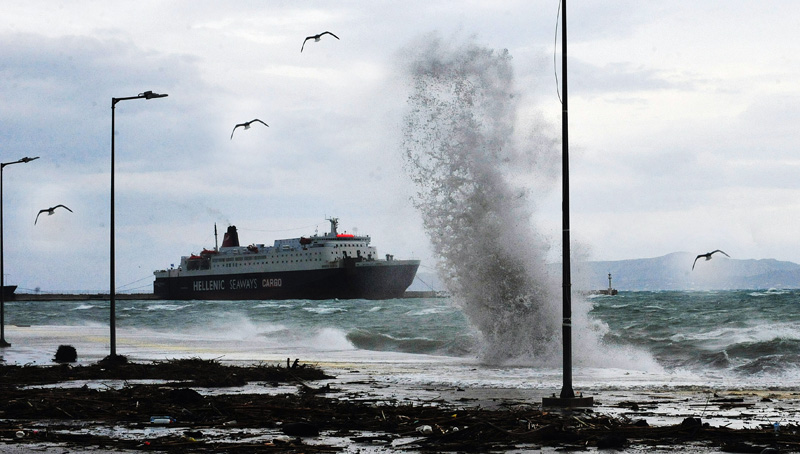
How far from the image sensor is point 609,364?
2606 cm

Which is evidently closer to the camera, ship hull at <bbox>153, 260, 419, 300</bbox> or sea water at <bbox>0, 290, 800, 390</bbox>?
sea water at <bbox>0, 290, 800, 390</bbox>

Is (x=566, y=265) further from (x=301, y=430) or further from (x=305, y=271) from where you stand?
(x=305, y=271)

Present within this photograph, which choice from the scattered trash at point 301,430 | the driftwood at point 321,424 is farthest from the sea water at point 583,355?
the scattered trash at point 301,430

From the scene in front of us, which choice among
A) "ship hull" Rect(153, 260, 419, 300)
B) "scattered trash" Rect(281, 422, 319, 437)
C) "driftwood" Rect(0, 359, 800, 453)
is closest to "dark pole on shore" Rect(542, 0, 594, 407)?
"driftwood" Rect(0, 359, 800, 453)

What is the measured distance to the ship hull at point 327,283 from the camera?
375ft

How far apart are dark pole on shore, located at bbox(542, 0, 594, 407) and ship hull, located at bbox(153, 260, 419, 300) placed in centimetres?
9922

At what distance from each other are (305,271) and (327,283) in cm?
399

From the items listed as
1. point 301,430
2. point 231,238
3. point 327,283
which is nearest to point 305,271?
point 327,283

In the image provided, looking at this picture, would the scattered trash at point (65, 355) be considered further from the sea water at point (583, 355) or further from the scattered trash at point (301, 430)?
the scattered trash at point (301, 430)

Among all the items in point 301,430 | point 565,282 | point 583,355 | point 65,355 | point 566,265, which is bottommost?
point 583,355

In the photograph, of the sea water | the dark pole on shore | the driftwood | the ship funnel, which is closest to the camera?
the driftwood

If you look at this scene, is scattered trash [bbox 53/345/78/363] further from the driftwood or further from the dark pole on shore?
the dark pole on shore

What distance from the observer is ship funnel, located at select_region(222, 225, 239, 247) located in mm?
138500

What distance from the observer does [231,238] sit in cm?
13900
